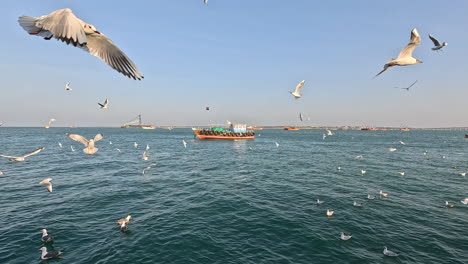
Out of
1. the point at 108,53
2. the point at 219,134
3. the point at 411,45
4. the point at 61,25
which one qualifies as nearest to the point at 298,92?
the point at 411,45

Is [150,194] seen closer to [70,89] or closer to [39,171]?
[70,89]

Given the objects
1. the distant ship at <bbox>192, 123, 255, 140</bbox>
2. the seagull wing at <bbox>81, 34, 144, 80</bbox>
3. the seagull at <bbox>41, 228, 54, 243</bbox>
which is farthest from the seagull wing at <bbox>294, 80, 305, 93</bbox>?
the distant ship at <bbox>192, 123, 255, 140</bbox>

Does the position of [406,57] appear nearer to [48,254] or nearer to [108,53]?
[108,53]

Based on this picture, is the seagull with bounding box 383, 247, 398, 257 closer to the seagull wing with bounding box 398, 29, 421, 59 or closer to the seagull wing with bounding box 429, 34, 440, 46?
the seagull wing with bounding box 398, 29, 421, 59

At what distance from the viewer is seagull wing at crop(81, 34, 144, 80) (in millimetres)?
3307

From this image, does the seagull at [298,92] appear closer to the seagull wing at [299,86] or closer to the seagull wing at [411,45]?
the seagull wing at [299,86]

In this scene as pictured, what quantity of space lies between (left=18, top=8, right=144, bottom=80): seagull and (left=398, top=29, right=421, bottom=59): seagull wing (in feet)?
26.8

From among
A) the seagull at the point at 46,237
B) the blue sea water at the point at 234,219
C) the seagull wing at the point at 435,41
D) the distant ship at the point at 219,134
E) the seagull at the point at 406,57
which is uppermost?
the seagull wing at the point at 435,41

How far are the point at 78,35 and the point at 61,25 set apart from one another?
259 millimetres

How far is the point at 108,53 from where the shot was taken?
3.47 m

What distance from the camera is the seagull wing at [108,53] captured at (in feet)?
10.8

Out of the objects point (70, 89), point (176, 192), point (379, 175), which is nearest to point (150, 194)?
point (176, 192)

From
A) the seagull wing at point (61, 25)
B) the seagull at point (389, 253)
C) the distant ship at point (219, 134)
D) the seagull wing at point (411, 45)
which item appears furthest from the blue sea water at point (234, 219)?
the distant ship at point (219, 134)

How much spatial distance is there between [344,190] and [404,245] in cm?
860
